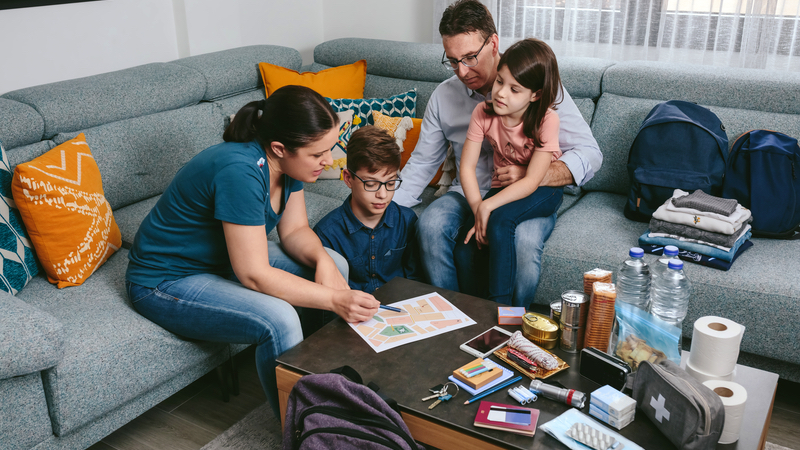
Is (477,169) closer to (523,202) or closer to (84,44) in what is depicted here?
(523,202)

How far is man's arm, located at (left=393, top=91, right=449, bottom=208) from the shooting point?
232cm

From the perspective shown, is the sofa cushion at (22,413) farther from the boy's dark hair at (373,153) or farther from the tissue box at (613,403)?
the tissue box at (613,403)

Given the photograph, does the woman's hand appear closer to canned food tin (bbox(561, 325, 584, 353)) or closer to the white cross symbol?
canned food tin (bbox(561, 325, 584, 353))

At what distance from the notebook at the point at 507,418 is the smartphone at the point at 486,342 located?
0.59 feet

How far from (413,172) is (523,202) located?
0.52 meters

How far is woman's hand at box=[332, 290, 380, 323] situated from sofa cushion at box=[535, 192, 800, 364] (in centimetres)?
72

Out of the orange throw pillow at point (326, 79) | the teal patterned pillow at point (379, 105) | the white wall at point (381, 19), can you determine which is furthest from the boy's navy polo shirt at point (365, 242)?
the white wall at point (381, 19)

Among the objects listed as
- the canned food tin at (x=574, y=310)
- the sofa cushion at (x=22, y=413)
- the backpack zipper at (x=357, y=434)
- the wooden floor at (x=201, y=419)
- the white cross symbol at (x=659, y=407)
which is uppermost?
the canned food tin at (x=574, y=310)

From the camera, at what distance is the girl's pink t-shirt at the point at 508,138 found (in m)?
1.95

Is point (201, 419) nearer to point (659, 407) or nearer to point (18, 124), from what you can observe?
point (18, 124)

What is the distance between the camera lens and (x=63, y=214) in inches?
70.2

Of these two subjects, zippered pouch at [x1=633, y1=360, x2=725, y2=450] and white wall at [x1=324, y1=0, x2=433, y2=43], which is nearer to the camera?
zippered pouch at [x1=633, y1=360, x2=725, y2=450]

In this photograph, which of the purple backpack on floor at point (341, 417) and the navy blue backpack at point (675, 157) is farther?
the navy blue backpack at point (675, 157)

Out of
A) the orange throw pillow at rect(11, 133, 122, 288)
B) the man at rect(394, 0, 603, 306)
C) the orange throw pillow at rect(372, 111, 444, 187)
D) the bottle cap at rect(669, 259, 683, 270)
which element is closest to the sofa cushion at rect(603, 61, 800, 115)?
the man at rect(394, 0, 603, 306)
